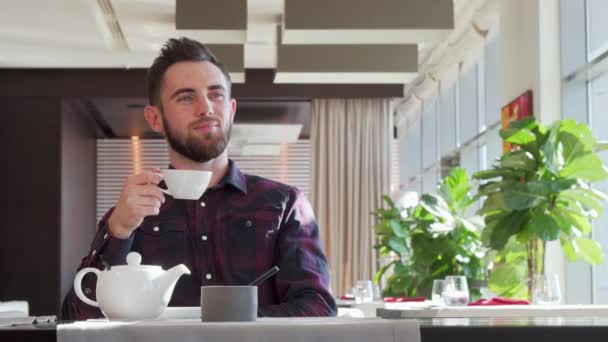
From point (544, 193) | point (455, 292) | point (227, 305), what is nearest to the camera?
point (227, 305)

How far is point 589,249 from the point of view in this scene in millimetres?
5395

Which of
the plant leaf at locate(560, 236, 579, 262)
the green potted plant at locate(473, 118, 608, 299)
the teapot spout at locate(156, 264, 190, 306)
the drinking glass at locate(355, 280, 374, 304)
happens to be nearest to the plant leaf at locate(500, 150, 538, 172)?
the green potted plant at locate(473, 118, 608, 299)

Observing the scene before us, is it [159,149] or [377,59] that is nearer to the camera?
[377,59]

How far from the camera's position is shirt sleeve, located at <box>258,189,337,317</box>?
1947 millimetres

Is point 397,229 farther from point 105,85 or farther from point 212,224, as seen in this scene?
point 212,224

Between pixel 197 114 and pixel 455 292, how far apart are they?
231 centimetres

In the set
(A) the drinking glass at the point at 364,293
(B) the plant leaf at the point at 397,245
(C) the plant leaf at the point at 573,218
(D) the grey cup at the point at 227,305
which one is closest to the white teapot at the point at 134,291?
(D) the grey cup at the point at 227,305

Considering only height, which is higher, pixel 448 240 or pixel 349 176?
pixel 349 176

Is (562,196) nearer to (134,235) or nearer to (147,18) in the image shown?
(134,235)

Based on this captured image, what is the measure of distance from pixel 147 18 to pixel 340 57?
161cm

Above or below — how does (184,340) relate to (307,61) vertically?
below

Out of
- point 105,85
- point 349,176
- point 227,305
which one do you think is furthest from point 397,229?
point 227,305

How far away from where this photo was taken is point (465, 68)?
1002 centimetres

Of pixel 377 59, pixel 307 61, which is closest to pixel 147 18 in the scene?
pixel 307 61
